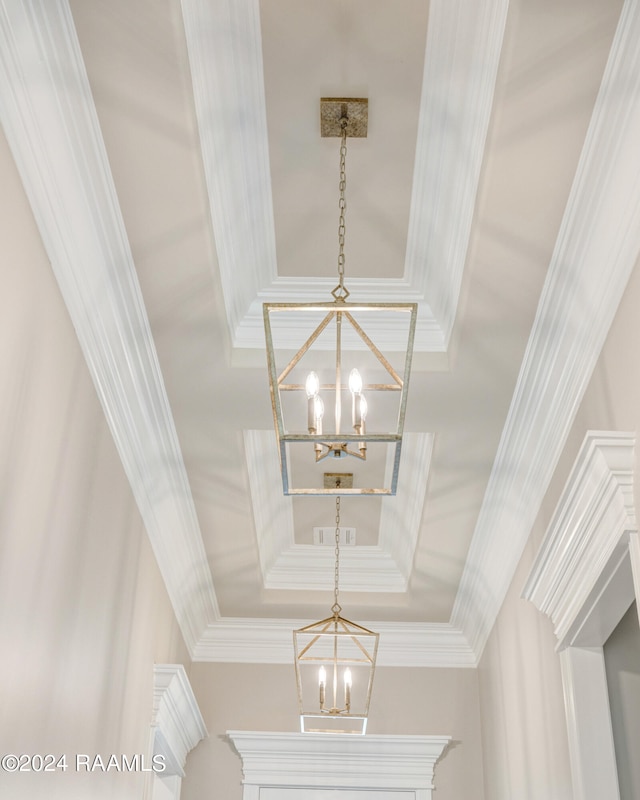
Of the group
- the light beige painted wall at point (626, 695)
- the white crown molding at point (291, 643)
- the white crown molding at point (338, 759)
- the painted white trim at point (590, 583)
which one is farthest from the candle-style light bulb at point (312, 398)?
the white crown molding at point (291, 643)

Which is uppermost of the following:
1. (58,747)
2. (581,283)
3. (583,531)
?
(581,283)

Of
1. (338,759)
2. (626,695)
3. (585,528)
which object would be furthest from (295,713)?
(585,528)

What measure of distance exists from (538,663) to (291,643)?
8.85 ft

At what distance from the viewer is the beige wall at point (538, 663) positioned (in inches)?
129

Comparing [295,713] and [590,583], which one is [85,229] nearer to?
[590,583]

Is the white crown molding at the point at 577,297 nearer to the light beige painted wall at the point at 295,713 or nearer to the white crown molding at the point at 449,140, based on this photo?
the white crown molding at the point at 449,140

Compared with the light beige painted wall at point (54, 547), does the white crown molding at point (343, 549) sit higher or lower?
higher

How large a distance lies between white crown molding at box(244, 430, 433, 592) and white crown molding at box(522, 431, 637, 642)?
1.28m

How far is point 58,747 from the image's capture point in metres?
3.44

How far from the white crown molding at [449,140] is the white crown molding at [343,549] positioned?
1263 mm

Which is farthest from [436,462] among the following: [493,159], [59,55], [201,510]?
[59,55]

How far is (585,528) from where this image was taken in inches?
137

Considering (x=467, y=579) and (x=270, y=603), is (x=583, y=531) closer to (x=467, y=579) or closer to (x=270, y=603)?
(x=467, y=579)

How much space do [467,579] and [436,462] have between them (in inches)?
63.5
